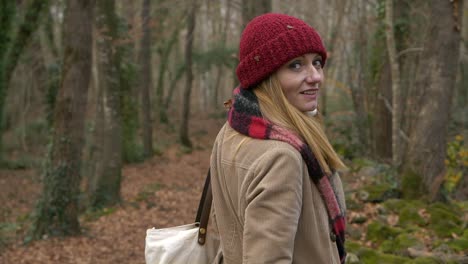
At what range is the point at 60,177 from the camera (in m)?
9.61

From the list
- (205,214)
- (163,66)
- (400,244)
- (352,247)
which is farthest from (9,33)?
(205,214)

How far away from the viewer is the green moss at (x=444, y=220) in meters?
7.19

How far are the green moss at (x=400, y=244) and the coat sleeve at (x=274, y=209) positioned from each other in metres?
4.94

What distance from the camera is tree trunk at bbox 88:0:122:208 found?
1335 cm

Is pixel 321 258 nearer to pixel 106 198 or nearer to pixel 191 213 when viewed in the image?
pixel 191 213

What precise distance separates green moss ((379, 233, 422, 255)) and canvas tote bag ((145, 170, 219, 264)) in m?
4.51

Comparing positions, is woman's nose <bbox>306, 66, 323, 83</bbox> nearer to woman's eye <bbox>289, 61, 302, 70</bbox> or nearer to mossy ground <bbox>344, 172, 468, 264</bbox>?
woman's eye <bbox>289, 61, 302, 70</bbox>

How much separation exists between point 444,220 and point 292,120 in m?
6.01

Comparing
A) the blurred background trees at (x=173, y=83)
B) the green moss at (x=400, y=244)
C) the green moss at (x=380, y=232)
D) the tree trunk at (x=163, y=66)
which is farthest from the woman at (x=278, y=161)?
the tree trunk at (x=163, y=66)

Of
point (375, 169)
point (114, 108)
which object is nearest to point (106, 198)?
point (114, 108)

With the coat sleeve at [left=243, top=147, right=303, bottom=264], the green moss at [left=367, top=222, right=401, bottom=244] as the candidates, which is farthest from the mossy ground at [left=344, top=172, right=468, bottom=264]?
the coat sleeve at [left=243, top=147, right=303, bottom=264]

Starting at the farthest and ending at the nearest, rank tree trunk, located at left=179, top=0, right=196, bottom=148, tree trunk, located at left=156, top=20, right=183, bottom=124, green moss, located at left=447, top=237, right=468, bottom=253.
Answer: tree trunk, located at left=156, top=20, right=183, bottom=124 → tree trunk, located at left=179, top=0, right=196, bottom=148 → green moss, located at left=447, top=237, right=468, bottom=253

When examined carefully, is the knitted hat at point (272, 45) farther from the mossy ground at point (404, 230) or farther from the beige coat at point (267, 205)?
the mossy ground at point (404, 230)

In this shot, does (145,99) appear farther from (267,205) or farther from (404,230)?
(267,205)
